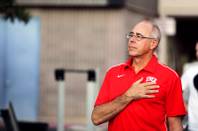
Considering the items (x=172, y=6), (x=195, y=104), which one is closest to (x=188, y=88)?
(x=195, y=104)

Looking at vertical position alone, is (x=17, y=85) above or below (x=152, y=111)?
below

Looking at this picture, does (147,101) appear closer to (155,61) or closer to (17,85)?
(155,61)

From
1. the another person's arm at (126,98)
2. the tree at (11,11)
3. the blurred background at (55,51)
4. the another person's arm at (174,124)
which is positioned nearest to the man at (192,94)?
the another person's arm at (174,124)

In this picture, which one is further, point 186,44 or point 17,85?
point 186,44

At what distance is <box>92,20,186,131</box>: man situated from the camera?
5.34m

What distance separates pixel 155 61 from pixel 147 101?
38 centimetres

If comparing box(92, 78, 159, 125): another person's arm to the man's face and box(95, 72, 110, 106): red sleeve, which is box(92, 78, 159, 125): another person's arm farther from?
the man's face

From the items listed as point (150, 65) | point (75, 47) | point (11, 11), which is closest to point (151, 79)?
point (150, 65)

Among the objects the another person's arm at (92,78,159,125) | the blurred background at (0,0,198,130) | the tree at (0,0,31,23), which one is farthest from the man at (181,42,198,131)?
the blurred background at (0,0,198,130)

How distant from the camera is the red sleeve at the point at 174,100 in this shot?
17.8 ft

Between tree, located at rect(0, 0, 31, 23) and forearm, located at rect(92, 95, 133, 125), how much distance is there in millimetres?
5081

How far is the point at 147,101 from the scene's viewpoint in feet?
17.5

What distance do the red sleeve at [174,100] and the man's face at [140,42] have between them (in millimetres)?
314

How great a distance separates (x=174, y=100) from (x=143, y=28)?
1.85 ft
